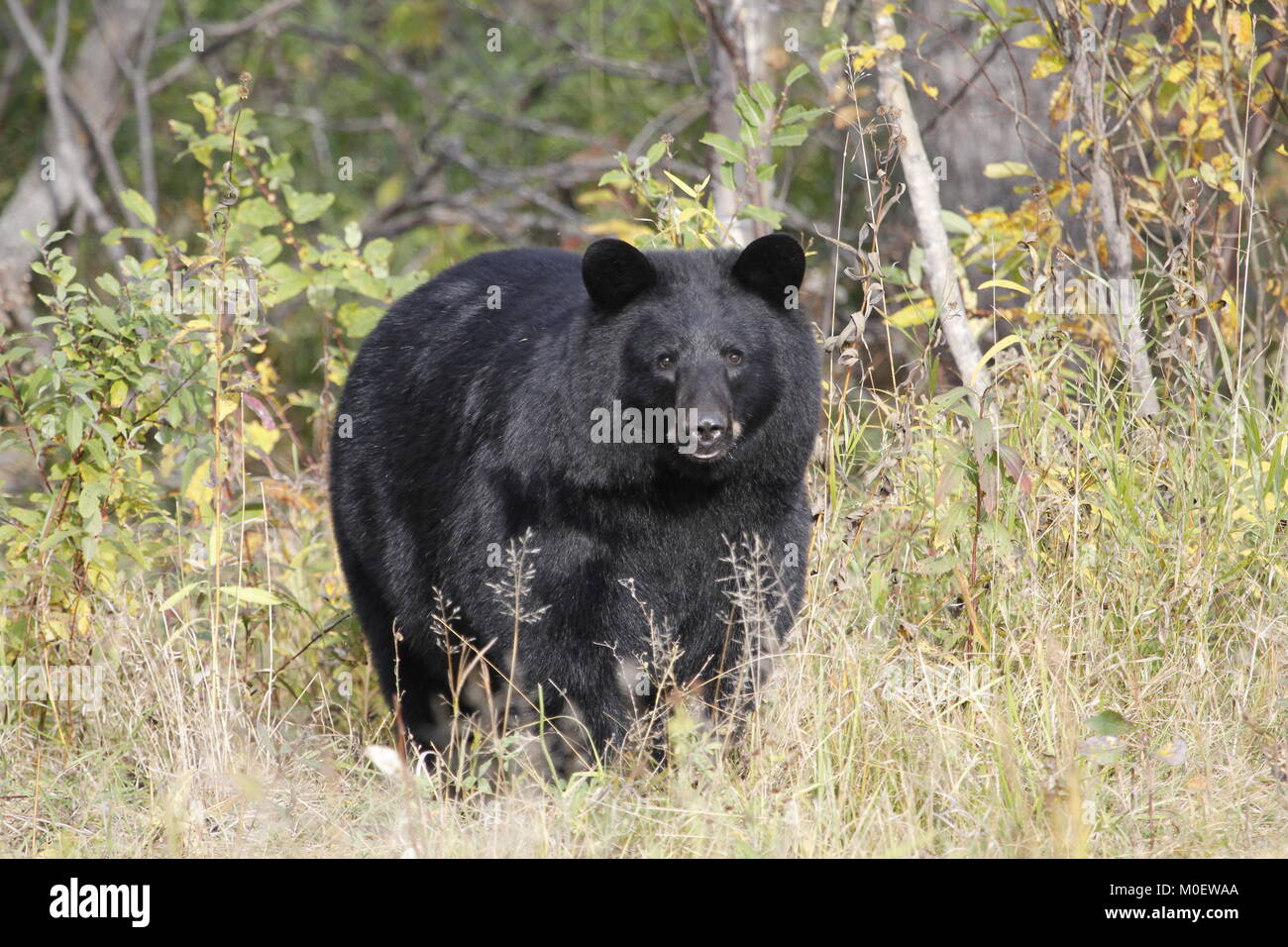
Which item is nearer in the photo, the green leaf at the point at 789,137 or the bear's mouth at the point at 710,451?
the bear's mouth at the point at 710,451

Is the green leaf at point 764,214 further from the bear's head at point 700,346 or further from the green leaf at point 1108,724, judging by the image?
the green leaf at point 1108,724

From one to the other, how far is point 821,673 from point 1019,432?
1155mm

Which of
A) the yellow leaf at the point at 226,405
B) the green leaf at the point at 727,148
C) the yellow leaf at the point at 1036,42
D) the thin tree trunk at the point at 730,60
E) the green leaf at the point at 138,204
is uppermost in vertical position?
the thin tree trunk at the point at 730,60

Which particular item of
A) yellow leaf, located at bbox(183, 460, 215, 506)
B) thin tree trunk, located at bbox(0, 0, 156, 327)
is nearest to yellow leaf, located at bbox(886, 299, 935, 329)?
yellow leaf, located at bbox(183, 460, 215, 506)

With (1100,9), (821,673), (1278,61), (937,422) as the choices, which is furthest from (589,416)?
(1278,61)

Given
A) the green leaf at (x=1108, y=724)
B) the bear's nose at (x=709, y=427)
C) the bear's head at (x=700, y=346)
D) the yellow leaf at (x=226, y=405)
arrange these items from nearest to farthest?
the green leaf at (x=1108, y=724)
the bear's nose at (x=709, y=427)
the bear's head at (x=700, y=346)
the yellow leaf at (x=226, y=405)

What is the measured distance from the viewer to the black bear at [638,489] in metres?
4.00

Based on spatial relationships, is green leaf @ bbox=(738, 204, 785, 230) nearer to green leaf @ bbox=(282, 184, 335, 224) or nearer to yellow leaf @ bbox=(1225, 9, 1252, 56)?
green leaf @ bbox=(282, 184, 335, 224)

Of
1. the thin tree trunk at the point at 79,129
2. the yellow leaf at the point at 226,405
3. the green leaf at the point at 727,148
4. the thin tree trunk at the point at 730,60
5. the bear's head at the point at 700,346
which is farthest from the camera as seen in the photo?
the thin tree trunk at the point at 79,129

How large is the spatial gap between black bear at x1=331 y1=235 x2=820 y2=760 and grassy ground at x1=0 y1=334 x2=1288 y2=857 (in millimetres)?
262

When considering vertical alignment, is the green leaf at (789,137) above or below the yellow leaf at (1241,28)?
below

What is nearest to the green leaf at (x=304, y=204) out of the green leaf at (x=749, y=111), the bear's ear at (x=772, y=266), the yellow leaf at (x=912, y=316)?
the green leaf at (x=749, y=111)

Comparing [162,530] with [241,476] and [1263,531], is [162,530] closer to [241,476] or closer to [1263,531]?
[241,476]

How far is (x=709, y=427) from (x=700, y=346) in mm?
309
